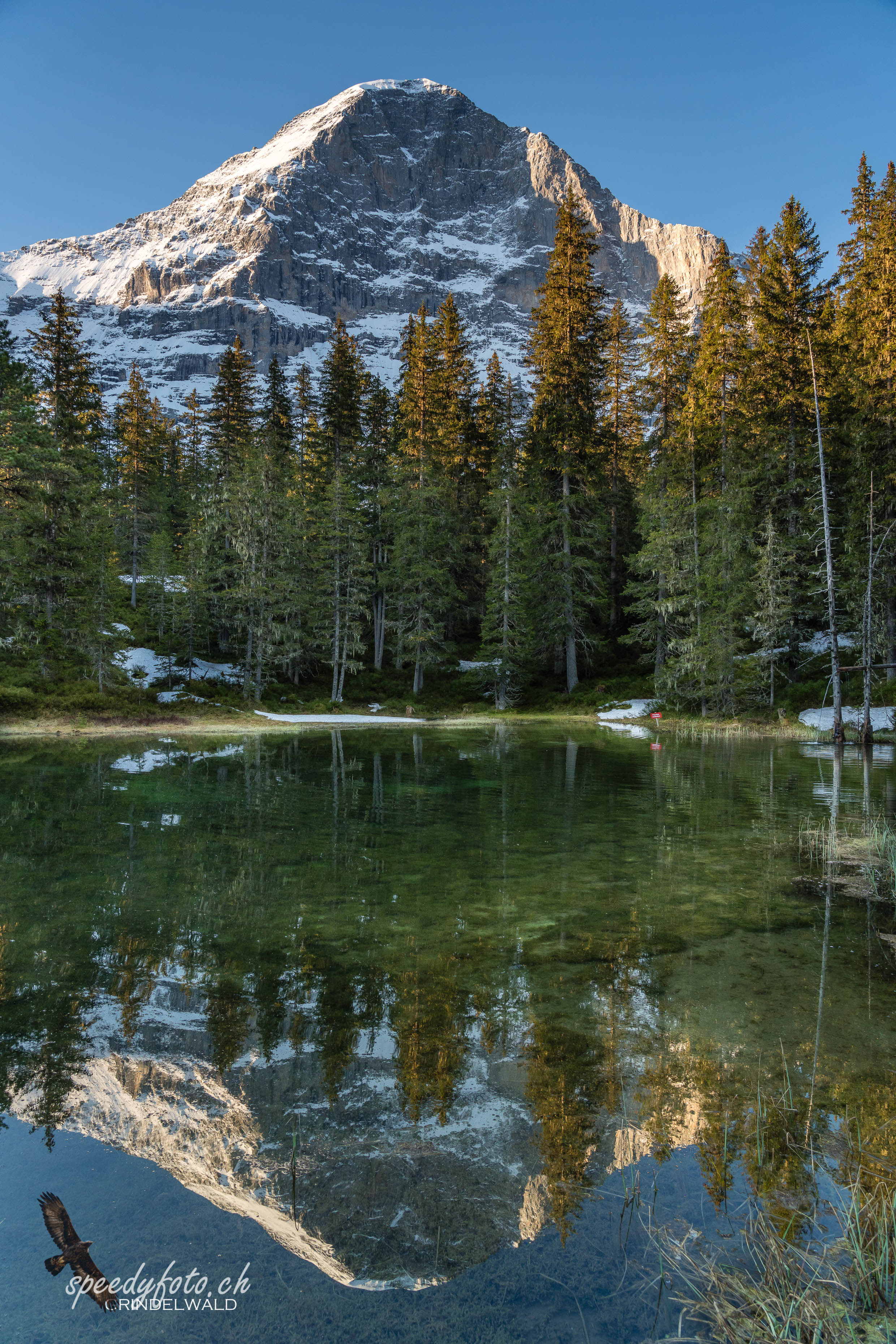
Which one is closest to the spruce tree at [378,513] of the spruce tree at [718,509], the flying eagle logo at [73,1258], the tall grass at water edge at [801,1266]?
the spruce tree at [718,509]

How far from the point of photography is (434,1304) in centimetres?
233

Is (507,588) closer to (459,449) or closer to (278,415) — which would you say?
(459,449)

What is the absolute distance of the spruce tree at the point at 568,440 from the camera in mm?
35438

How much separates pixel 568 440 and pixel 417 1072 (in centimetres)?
3578

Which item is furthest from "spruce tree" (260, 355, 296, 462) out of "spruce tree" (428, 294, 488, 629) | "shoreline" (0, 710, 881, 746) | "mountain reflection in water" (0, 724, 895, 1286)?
"mountain reflection in water" (0, 724, 895, 1286)

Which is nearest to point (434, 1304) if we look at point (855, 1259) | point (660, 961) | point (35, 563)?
point (855, 1259)

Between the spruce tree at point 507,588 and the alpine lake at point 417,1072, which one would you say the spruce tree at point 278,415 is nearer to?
the spruce tree at point 507,588

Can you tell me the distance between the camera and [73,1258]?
2.52 metres

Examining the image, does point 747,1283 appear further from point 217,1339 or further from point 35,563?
point 35,563

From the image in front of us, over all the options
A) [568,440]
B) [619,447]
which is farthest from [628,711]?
[619,447]

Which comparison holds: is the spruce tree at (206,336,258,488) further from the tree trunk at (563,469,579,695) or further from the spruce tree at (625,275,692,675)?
the spruce tree at (625,275,692,675)

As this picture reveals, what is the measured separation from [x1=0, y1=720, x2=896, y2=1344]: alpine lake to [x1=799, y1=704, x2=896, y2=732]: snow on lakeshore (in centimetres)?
1712

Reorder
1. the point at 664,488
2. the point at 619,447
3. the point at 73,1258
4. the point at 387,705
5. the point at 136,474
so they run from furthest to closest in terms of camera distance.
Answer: the point at 136,474
the point at 619,447
the point at 387,705
the point at 664,488
the point at 73,1258

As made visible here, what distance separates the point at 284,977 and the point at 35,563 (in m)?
28.4
